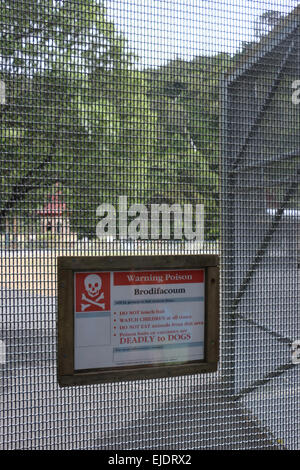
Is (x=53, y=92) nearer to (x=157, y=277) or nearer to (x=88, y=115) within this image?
(x=88, y=115)

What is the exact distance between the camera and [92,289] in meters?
1.32

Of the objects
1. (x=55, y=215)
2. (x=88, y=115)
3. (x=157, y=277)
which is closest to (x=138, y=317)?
(x=157, y=277)

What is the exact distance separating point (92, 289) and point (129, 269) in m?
0.12

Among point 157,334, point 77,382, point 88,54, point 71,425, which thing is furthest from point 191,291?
point 88,54

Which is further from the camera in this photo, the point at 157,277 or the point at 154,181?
the point at 154,181

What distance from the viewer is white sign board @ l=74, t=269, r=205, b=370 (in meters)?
1.32

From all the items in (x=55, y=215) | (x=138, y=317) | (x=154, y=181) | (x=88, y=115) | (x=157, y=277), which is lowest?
(x=138, y=317)

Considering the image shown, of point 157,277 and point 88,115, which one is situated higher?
point 88,115

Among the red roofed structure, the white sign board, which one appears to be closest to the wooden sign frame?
the white sign board

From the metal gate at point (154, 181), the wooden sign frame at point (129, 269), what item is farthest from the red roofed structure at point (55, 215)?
the wooden sign frame at point (129, 269)

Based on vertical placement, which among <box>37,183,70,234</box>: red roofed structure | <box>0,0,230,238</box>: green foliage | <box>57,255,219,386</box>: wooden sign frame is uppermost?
<box>0,0,230,238</box>: green foliage

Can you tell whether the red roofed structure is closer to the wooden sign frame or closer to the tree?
the tree

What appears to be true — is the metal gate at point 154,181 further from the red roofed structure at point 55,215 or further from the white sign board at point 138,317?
the white sign board at point 138,317
